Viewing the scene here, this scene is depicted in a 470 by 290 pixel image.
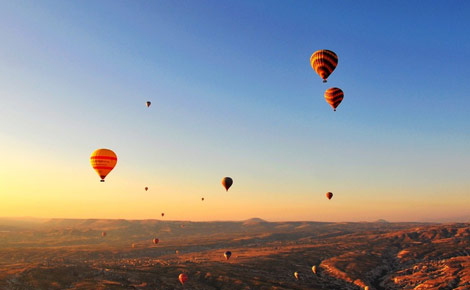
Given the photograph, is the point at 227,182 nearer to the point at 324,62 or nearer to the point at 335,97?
the point at 335,97

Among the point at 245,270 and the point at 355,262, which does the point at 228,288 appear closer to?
the point at 245,270

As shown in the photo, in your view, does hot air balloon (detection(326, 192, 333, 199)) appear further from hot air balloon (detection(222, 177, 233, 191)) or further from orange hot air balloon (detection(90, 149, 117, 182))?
orange hot air balloon (detection(90, 149, 117, 182))

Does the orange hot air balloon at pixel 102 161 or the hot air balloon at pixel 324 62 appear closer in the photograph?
the hot air balloon at pixel 324 62

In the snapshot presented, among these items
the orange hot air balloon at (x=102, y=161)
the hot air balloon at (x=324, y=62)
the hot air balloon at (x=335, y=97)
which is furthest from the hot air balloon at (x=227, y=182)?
the hot air balloon at (x=324, y=62)

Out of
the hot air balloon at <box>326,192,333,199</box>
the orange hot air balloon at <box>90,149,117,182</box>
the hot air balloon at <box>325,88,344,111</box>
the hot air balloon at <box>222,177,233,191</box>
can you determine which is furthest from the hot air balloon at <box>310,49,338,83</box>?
the hot air balloon at <box>326,192,333,199</box>

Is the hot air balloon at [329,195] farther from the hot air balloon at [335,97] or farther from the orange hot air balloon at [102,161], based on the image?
the orange hot air balloon at [102,161]

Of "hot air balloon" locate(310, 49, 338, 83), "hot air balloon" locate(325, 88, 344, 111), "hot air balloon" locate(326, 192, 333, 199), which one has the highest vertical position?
"hot air balloon" locate(310, 49, 338, 83)

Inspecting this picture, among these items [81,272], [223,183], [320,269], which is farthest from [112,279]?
[320,269]

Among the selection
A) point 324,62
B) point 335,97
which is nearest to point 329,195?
point 335,97
